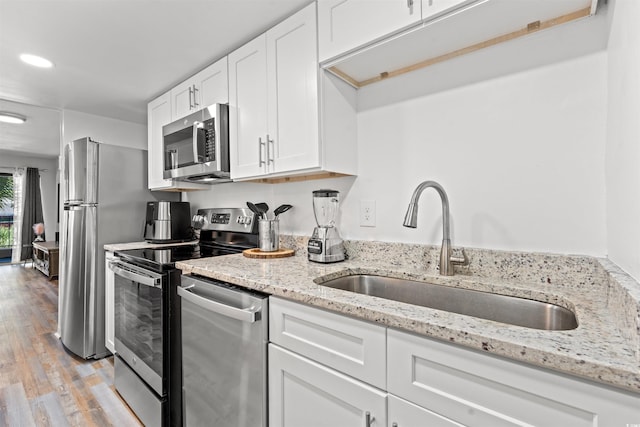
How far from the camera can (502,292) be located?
3.53 feet

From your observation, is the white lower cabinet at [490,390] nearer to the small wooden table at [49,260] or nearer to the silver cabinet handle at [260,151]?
the silver cabinet handle at [260,151]

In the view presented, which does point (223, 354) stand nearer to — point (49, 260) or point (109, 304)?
point (109, 304)

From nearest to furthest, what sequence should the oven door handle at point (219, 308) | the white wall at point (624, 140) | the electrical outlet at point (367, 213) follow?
the white wall at point (624, 140) < the oven door handle at point (219, 308) < the electrical outlet at point (367, 213)

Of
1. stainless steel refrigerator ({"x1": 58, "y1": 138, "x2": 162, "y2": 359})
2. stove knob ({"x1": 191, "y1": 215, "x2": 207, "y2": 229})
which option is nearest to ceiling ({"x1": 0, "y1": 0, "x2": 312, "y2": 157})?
stainless steel refrigerator ({"x1": 58, "y1": 138, "x2": 162, "y2": 359})

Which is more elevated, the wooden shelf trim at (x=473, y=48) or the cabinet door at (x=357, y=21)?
the cabinet door at (x=357, y=21)

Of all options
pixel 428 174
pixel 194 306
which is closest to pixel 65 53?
pixel 194 306

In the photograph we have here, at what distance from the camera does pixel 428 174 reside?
140cm

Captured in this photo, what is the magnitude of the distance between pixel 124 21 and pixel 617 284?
226 centimetres

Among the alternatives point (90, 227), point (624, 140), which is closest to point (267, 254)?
point (624, 140)

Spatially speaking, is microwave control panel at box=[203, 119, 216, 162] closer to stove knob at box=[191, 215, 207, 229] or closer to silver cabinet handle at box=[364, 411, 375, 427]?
stove knob at box=[191, 215, 207, 229]

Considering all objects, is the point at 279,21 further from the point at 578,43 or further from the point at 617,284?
the point at 617,284

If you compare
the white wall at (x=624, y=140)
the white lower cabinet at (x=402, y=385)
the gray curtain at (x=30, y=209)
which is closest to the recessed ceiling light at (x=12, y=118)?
the gray curtain at (x=30, y=209)

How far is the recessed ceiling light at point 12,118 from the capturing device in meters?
3.41

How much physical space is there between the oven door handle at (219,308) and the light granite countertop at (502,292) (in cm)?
9
